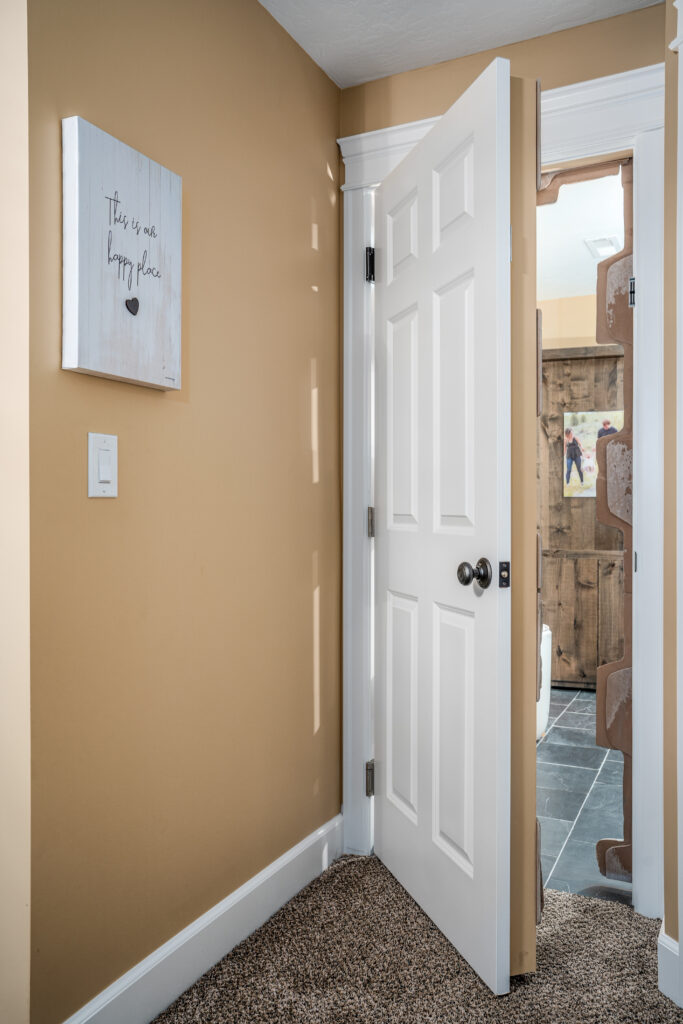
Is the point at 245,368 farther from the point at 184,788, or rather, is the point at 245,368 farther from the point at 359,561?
the point at 184,788

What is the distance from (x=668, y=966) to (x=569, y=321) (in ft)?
14.1

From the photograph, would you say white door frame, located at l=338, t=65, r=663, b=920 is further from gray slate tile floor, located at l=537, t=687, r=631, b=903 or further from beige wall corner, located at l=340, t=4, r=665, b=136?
gray slate tile floor, located at l=537, t=687, r=631, b=903

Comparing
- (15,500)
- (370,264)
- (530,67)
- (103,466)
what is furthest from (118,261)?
(530,67)

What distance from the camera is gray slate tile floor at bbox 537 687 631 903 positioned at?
7.55 ft

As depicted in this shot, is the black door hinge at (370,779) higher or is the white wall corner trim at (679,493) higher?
the white wall corner trim at (679,493)

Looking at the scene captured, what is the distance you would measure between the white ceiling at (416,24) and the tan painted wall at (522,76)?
0.11 feet

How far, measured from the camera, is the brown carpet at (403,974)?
1.62 m

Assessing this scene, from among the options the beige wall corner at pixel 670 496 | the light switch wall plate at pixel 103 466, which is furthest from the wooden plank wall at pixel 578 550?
the light switch wall plate at pixel 103 466

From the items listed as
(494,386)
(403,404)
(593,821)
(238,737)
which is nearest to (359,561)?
(403,404)

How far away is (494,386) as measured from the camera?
168 centimetres

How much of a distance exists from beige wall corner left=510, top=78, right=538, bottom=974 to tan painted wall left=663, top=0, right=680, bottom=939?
0.99ft

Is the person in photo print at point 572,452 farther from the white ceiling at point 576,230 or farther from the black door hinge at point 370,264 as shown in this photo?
the black door hinge at point 370,264

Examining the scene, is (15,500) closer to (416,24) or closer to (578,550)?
(416,24)

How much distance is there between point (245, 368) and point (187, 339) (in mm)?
239
